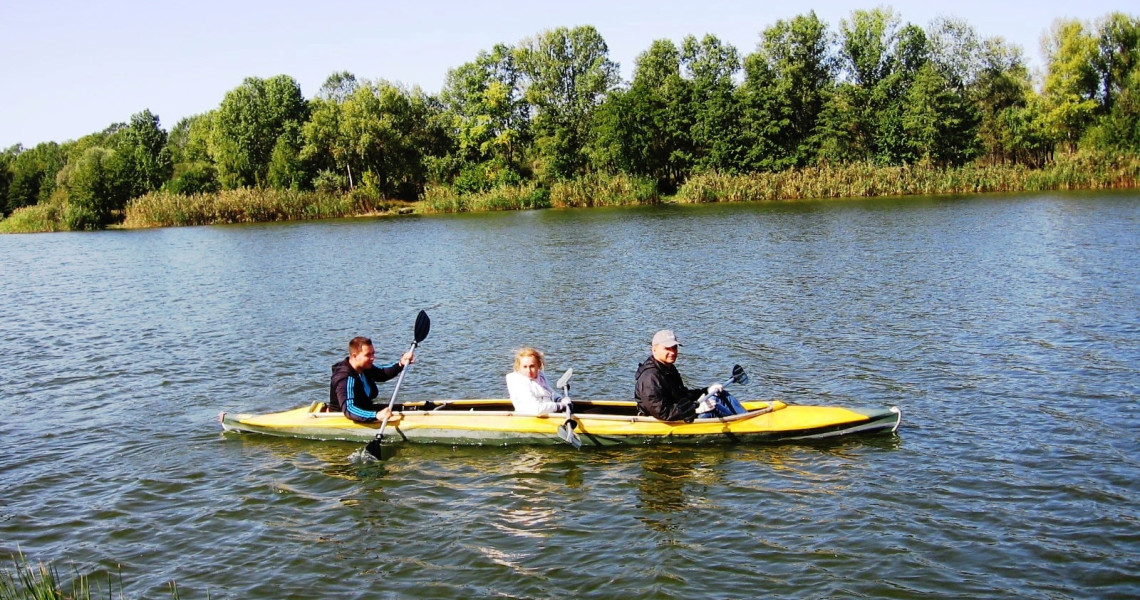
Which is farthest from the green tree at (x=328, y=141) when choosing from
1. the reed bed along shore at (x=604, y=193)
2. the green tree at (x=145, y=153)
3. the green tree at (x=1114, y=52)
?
the green tree at (x=1114, y=52)

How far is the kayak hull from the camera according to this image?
10562 millimetres

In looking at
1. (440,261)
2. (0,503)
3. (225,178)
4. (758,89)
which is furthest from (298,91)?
(0,503)

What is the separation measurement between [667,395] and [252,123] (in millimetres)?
68194

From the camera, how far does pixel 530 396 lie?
435 inches

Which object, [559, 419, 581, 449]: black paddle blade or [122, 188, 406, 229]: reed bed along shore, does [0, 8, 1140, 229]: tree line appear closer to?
[122, 188, 406, 229]: reed bed along shore

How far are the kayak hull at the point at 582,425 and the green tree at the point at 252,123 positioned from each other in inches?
2444

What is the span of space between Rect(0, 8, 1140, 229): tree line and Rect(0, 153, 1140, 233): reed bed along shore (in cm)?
178

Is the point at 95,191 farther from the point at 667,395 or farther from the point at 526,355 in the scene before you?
the point at 667,395

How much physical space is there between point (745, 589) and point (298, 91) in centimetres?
7488

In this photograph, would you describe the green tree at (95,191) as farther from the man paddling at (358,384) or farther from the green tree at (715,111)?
the man paddling at (358,384)

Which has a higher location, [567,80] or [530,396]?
[567,80]

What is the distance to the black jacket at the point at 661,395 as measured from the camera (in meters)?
10.6

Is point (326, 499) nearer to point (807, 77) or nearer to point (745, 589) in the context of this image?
point (745, 589)

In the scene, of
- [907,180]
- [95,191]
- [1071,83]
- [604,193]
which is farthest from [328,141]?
[1071,83]
